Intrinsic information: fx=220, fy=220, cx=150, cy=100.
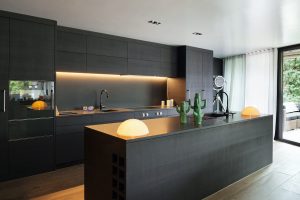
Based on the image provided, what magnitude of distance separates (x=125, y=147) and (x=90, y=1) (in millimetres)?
1972

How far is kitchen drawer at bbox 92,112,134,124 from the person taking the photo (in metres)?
4.00

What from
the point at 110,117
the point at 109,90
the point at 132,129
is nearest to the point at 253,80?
the point at 109,90

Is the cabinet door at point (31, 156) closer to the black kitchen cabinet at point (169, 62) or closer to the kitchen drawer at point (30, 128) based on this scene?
the kitchen drawer at point (30, 128)

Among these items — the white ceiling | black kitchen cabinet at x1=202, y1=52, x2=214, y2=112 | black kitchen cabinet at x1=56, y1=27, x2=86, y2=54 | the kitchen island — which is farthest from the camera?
black kitchen cabinet at x1=202, y1=52, x2=214, y2=112

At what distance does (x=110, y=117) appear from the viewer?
4152 mm

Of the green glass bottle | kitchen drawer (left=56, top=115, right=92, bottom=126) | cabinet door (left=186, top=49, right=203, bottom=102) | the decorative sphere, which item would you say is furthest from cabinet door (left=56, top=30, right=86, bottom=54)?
cabinet door (left=186, top=49, right=203, bottom=102)

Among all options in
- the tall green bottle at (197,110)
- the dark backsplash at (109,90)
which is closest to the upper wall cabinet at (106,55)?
the dark backsplash at (109,90)

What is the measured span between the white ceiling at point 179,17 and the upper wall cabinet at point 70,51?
18cm

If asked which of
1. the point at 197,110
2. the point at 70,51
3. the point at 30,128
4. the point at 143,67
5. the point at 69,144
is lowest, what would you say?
the point at 69,144

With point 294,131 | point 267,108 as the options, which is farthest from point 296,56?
point 294,131

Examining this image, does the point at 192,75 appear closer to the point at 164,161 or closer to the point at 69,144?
the point at 69,144

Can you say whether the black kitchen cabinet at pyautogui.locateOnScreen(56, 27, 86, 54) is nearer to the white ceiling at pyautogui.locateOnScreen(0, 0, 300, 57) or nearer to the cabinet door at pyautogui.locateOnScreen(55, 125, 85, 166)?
the white ceiling at pyautogui.locateOnScreen(0, 0, 300, 57)

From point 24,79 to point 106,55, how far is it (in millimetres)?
1619

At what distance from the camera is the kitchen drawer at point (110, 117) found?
3998mm
